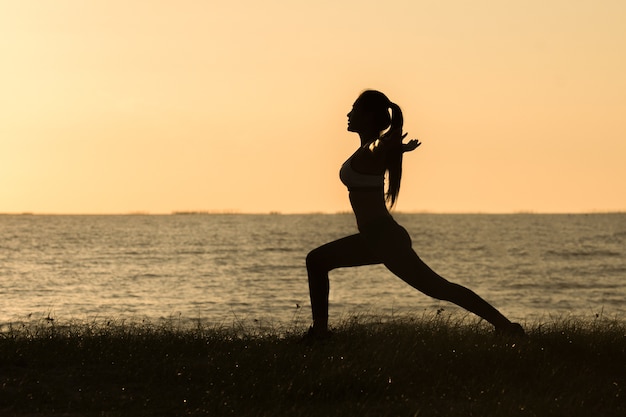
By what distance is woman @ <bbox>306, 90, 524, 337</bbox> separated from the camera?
33.6ft

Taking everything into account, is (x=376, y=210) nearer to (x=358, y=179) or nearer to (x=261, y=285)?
(x=358, y=179)

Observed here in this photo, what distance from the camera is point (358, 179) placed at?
10.3 m

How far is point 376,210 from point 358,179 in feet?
1.26

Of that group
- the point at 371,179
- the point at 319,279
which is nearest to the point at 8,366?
the point at 319,279

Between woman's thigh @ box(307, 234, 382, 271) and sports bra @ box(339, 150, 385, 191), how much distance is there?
0.56 meters

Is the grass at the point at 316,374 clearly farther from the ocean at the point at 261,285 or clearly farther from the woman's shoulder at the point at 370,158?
the ocean at the point at 261,285

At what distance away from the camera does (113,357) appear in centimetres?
1030

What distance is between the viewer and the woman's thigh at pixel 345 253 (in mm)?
10422

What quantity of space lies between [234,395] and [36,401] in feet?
5.84

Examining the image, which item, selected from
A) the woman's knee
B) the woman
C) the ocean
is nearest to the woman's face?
the woman

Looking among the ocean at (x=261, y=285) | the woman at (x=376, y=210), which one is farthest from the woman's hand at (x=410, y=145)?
the ocean at (x=261, y=285)

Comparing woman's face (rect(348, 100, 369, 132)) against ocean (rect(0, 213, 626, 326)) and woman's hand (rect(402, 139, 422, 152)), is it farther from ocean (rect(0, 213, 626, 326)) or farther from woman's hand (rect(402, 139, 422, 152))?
ocean (rect(0, 213, 626, 326))

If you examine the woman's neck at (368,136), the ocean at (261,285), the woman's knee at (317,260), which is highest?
the woman's neck at (368,136)

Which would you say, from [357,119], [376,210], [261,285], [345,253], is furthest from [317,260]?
[261,285]
